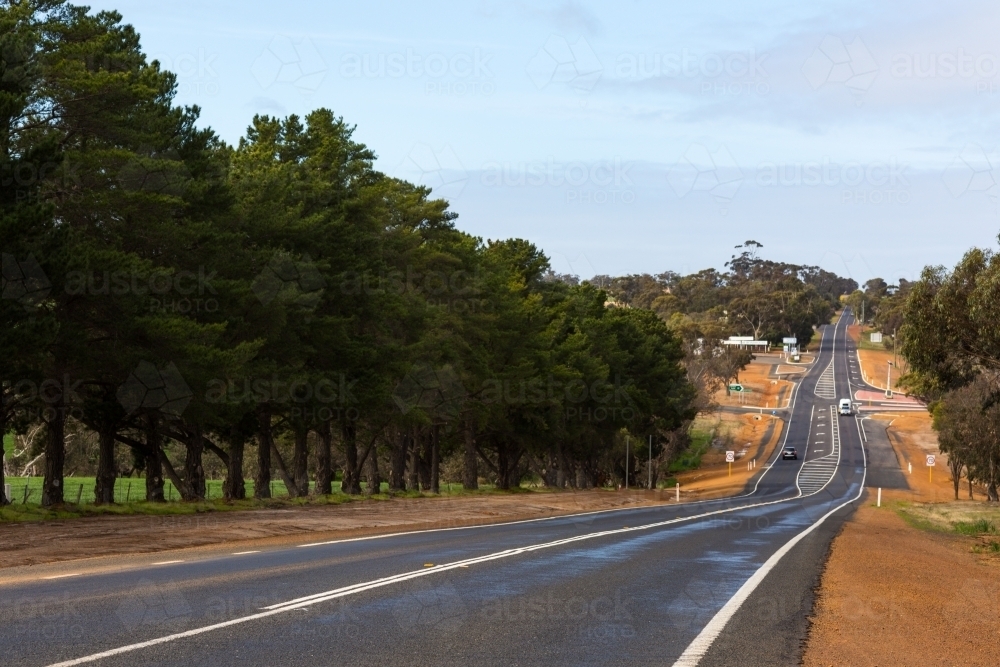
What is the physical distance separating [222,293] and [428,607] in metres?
27.9

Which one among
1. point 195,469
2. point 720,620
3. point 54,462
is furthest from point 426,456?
point 720,620

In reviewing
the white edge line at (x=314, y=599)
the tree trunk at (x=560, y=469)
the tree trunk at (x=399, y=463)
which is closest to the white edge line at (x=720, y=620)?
the white edge line at (x=314, y=599)

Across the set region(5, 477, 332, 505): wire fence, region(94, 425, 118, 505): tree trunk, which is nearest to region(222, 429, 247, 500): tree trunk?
region(94, 425, 118, 505): tree trunk

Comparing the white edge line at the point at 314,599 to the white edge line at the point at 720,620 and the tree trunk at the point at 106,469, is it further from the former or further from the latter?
the tree trunk at the point at 106,469

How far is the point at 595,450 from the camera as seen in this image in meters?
92.8

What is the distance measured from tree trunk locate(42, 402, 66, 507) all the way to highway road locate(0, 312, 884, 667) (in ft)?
54.9

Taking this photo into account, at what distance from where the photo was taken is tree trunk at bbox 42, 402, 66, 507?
3459cm

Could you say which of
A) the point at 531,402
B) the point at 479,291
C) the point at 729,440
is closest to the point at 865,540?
the point at 479,291

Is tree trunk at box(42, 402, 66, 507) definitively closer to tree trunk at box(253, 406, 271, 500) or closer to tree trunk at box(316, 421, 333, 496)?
tree trunk at box(253, 406, 271, 500)

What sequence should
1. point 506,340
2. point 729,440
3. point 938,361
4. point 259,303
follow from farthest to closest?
point 729,440, point 506,340, point 259,303, point 938,361

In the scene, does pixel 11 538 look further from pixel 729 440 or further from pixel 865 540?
pixel 729 440

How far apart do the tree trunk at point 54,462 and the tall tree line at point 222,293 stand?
0.07 m

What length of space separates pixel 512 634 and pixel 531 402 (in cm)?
6060

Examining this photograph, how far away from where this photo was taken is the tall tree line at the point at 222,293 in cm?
3045
